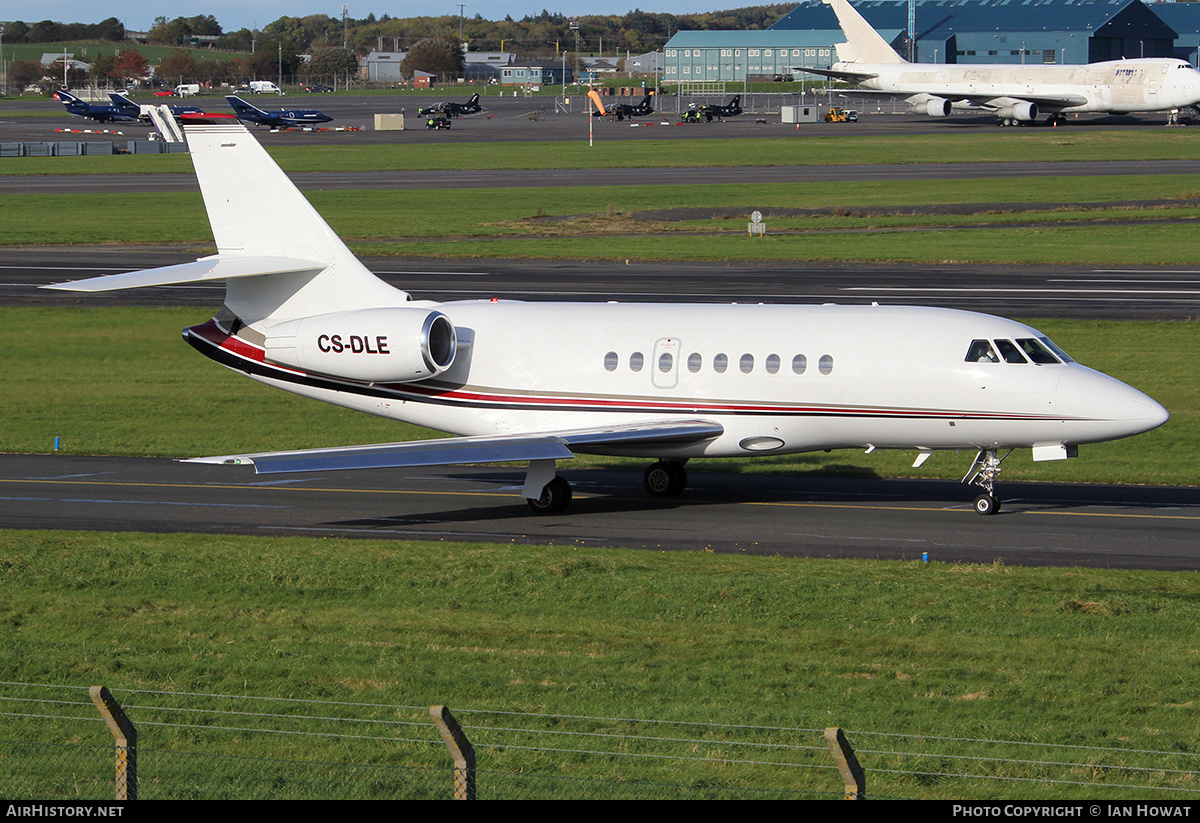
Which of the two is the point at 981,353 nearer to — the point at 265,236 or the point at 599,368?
the point at 599,368

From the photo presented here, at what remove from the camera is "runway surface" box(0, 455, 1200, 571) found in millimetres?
24047

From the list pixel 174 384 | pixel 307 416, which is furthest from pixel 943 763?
pixel 174 384

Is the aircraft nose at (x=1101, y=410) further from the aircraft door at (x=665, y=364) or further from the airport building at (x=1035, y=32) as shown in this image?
the airport building at (x=1035, y=32)

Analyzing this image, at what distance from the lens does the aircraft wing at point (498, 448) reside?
25.1 meters

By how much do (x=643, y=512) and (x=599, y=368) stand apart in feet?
9.85

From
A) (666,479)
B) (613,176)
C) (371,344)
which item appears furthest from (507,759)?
(613,176)

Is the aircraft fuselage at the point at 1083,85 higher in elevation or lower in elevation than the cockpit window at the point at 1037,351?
higher

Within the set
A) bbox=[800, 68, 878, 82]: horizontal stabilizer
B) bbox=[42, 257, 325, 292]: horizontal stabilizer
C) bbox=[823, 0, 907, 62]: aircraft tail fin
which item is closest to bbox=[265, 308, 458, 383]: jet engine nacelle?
bbox=[42, 257, 325, 292]: horizontal stabilizer

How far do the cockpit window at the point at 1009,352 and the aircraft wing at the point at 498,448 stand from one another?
545 cm

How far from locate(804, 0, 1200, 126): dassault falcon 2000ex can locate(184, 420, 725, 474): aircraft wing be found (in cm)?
11152

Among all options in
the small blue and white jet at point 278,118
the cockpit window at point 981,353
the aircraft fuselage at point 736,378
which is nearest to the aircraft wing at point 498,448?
the aircraft fuselage at point 736,378

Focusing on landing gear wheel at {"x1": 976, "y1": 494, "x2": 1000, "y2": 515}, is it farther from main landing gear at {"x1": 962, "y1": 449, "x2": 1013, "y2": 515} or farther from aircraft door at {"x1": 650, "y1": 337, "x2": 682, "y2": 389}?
aircraft door at {"x1": 650, "y1": 337, "x2": 682, "y2": 389}

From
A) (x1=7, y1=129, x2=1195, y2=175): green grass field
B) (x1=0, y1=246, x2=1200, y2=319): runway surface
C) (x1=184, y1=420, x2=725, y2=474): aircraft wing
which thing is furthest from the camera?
(x1=7, y1=129, x2=1195, y2=175): green grass field

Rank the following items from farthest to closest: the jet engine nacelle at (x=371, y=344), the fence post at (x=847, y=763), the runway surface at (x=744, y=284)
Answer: the runway surface at (x=744, y=284)
the jet engine nacelle at (x=371, y=344)
the fence post at (x=847, y=763)
